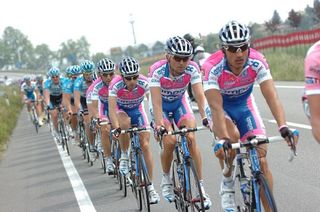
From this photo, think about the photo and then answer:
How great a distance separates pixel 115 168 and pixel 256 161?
5405 millimetres

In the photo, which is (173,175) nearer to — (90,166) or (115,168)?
(115,168)

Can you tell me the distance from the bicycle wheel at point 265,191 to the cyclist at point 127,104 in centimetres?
307

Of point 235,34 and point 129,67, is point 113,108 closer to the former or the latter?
point 129,67

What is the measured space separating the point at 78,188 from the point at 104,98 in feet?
5.40

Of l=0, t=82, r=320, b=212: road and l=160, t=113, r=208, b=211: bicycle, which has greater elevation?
l=160, t=113, r=208, b=211: bicycle

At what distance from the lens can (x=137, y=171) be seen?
8172 mm

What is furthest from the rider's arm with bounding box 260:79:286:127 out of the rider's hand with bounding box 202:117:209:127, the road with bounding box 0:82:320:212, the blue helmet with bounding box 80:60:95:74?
the blue helmet with bounding box 80:60:95:74

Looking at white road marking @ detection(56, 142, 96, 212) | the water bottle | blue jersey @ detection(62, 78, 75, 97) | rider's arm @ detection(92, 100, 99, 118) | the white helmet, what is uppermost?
the white helmet

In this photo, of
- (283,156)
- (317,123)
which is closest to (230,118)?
(317,123)

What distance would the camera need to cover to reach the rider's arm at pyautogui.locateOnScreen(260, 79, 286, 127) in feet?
17.2

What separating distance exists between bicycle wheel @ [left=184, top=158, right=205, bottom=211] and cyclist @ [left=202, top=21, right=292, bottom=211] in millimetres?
512

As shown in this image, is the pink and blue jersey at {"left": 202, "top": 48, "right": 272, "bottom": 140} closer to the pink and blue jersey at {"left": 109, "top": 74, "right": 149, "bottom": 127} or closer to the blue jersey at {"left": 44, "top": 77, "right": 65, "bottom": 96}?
the pink and blue jersey at {"left": 109, "top": 74, "right": 149, "bottom": 127}

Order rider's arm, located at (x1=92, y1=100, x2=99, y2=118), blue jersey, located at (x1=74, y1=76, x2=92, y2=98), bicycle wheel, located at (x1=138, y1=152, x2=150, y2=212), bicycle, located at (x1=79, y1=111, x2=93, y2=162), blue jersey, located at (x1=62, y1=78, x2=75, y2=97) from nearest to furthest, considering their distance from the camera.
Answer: bicycle wheel, located at (x1=138, y1=152, x2=150, y2=212) < rider's arm, located at (x1=92, y1=100, x2=99, y2=118) < blue jersey, located at (x1=74, y1=76, x2=92, y2=98) < bicycle, located at (x1=79, y1=111, x2=93, y2=162) < blue jersey, located at (x1=62, y1=78, x2=75, y2=97)

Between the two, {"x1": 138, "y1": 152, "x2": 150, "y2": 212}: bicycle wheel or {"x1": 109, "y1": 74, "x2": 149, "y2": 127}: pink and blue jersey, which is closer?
{"x1": 138, "y1": 152, "x2": 150, "y2": 212}: bicycle wheel
